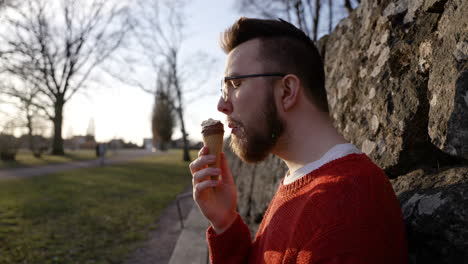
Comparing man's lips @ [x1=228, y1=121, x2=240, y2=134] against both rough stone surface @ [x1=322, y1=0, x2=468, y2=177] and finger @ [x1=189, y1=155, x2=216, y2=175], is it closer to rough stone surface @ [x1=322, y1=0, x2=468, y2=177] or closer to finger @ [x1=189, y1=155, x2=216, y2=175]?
finger @ [x1=189, y1=155, x2=216, y2=175]

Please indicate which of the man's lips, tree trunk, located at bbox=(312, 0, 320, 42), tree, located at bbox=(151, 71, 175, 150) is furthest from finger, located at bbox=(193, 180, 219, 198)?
tree, located at bbox=(151, 71, 175, 150)

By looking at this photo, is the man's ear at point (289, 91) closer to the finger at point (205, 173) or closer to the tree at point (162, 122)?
the finger at point (205, 173)

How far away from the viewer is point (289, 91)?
1.65 metres

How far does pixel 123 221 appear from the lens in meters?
7.51

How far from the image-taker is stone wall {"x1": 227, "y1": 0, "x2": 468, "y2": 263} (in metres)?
1.44

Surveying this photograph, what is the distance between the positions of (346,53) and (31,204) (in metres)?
8.75

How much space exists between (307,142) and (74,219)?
719cm

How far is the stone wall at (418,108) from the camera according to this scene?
1.44 metres

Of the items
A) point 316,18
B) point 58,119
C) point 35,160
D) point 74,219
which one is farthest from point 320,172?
point 58,119

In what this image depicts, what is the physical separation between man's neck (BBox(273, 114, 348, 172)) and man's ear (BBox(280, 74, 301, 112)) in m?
0.11

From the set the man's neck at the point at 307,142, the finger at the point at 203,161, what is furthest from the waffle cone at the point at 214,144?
the man's neck at the point at 307,142

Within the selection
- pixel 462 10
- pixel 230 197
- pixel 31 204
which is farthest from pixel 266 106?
pixel 31 204

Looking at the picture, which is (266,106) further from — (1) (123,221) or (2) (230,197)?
(1) (123,221)

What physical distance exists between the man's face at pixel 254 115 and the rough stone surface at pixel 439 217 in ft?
2.34
